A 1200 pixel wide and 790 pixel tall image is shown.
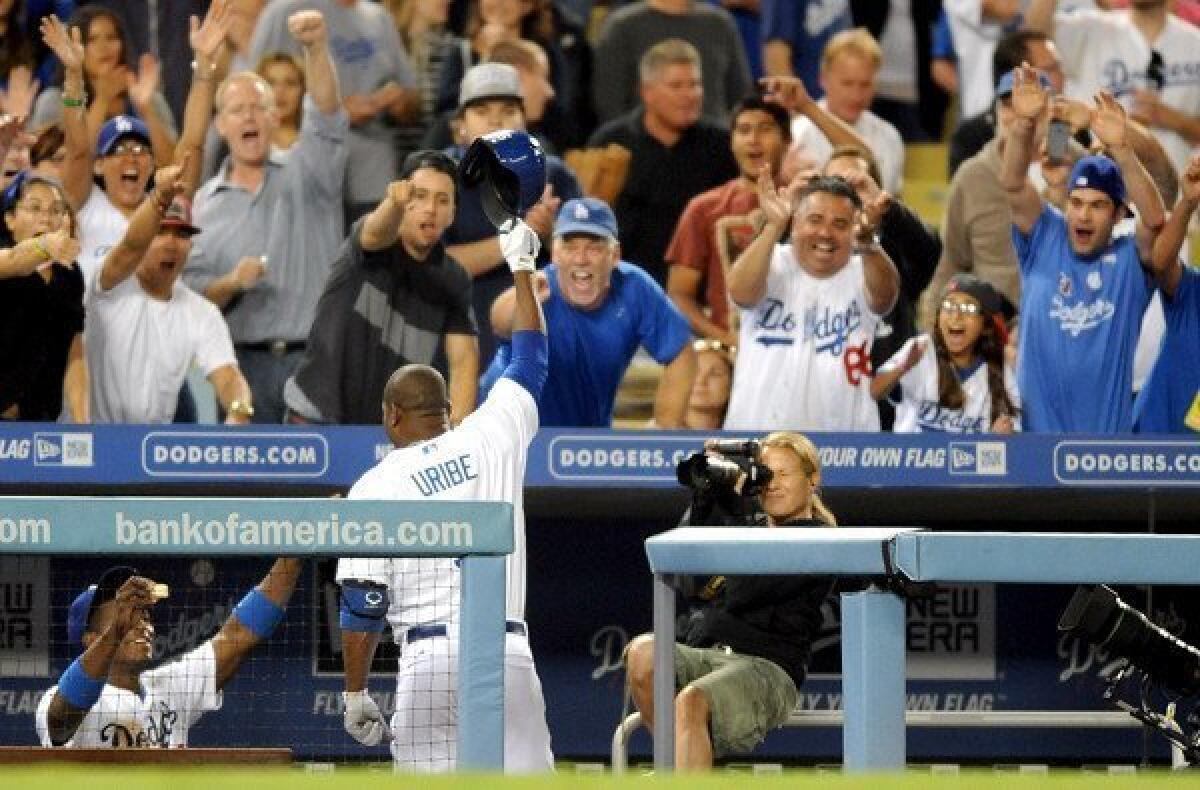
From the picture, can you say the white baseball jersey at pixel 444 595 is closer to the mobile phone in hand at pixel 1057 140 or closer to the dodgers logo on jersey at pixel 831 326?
the dodgers logo on jersey at pixel 831 326

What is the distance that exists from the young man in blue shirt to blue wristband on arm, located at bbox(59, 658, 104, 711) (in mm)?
2796

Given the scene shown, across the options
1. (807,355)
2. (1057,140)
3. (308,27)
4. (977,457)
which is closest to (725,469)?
(977,457)

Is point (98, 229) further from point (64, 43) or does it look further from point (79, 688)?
point (79, 688)

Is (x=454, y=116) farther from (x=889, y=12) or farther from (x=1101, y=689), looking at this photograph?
(x=1101, y=689)

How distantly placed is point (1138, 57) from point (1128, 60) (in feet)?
0.15

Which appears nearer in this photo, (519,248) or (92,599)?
(519,248)

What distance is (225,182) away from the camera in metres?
10.6

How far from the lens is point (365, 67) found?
37.7 ft

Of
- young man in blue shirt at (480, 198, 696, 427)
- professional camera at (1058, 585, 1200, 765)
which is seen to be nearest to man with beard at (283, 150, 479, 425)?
young man in blue shirt at (480, 198, 696, 427)

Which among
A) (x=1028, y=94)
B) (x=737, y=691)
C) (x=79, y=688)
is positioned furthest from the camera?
(x=1028, y=94)

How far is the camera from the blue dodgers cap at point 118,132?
10.2 metres

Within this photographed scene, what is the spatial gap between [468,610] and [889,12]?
24.7 feet

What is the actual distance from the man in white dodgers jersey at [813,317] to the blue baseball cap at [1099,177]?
28.9 inches

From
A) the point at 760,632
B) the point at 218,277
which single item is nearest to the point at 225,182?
the point at 218,277
